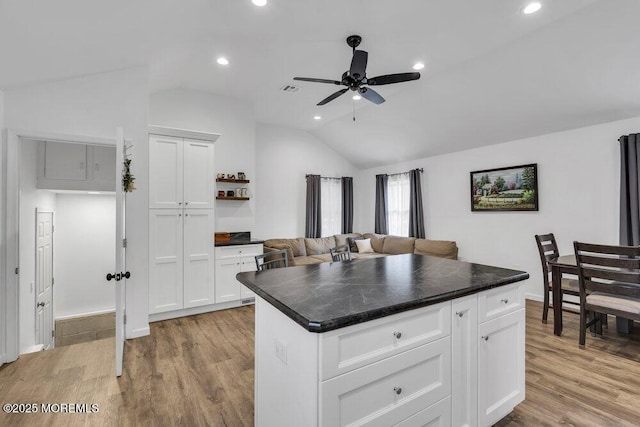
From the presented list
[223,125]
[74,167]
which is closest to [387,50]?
[223,125]

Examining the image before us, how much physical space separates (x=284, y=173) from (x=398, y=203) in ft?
8.46

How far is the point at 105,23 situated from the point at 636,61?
15.5 ft

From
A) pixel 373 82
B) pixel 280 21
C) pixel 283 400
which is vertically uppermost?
pixel 280 21

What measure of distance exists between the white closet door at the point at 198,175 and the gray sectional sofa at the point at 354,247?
1.71 meters

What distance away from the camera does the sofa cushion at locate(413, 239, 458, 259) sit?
17.5 ft

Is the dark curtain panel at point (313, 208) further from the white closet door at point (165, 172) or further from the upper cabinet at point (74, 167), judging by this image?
the upper cabinet at point (74, 167)

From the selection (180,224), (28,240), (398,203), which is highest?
(398,203)

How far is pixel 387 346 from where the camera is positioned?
133 centimetres

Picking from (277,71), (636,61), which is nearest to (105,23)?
(277,71)

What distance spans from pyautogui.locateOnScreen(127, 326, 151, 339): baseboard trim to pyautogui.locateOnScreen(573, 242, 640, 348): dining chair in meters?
4.50

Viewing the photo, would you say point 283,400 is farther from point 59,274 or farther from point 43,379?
point 59,274

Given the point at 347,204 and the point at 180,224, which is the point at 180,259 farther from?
the point at 347,204

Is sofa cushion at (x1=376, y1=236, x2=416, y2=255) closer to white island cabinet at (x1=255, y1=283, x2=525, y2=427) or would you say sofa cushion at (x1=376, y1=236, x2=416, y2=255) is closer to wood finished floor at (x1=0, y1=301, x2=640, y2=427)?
wood finished floor at (x1=0, y1=301, x2=640, y2=427)

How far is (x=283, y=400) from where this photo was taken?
1395 mm
